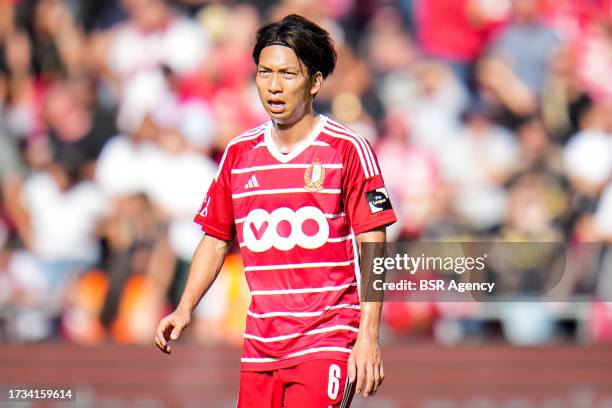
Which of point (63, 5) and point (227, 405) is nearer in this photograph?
point (227, 405)

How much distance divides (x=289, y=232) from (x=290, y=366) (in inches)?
21.8

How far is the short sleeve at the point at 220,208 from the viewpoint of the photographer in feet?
17.8

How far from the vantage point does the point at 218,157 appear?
35.0 feet

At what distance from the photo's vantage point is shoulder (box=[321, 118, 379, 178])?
202 inches

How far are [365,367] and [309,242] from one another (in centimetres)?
60

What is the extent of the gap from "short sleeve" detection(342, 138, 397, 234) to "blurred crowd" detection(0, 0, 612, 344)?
4.91 meters

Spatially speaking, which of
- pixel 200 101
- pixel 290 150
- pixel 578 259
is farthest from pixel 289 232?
pixel 200 101

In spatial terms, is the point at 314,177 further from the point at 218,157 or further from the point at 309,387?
→ the point at 218,157

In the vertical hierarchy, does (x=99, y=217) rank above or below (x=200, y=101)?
below

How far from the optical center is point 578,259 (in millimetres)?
9781

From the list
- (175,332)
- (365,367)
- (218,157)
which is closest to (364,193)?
(365,367)

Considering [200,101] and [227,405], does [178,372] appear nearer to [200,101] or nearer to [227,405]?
[227,405]

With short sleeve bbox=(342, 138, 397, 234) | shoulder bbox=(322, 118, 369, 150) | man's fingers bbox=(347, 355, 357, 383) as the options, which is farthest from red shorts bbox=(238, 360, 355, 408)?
shoulder bbox=(322, 118, 369, 150)

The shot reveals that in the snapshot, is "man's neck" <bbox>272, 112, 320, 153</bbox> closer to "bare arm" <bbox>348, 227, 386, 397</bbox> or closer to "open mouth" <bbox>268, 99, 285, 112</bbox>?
"open mouth" <bbox>268, 99, 285, 112</bbox>
